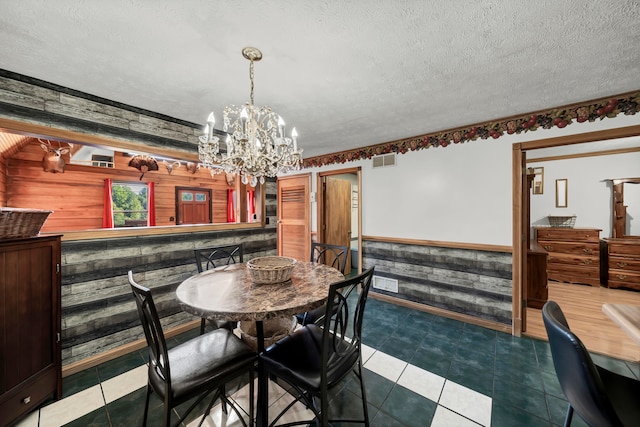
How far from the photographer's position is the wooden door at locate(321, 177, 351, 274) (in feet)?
14.0

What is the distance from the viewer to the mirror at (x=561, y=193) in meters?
4.32

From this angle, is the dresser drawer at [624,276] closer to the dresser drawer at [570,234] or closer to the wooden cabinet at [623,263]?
the wooden cabinet at [623,263]

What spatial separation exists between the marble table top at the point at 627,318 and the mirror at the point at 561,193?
4283 millimetres

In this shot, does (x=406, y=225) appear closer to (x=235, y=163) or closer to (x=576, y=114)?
(x=576, y=114)

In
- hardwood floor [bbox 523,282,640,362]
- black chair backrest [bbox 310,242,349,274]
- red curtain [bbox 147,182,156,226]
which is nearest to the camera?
hardwood floor [bbox 523,282,640,362]

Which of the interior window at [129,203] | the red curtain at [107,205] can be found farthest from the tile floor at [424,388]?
the interior window at [129,203]

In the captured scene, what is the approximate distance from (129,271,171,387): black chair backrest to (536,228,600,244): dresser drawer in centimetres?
572

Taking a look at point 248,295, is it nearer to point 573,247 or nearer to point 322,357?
point 322,357

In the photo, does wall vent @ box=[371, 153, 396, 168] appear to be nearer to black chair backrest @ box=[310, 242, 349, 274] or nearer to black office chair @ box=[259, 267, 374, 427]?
black chair backrest @ box=[310, 242, 349, 274]

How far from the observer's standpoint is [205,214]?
240 inches

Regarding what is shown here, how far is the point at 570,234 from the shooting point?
403 cm

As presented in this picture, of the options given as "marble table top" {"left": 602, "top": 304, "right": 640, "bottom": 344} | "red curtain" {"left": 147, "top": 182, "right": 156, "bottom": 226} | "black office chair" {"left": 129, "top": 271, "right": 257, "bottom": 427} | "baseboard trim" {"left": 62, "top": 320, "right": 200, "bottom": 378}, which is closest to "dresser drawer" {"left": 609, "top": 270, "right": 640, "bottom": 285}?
"marble table top" {"left": 602, "top": 304, "right": 640, "bottom": 344}

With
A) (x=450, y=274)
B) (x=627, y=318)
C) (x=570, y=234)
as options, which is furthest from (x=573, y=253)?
(x=627, y=318)

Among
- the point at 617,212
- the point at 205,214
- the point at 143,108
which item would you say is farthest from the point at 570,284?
the point at 205,214
